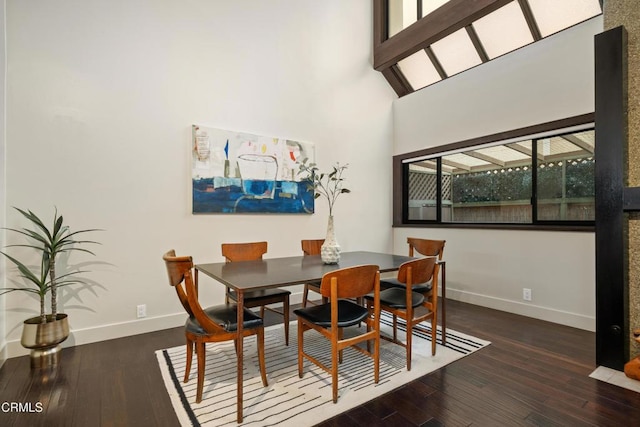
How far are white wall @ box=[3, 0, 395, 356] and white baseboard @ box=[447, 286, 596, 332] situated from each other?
2009 mm

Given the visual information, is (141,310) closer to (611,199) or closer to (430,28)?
(611,199)

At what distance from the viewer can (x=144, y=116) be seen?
2986 millimetres

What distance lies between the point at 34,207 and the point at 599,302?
4.40m

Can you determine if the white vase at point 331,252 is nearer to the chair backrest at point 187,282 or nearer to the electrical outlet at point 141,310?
the chair backrest at point 187,282

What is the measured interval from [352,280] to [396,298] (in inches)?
31.1

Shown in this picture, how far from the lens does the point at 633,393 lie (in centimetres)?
192

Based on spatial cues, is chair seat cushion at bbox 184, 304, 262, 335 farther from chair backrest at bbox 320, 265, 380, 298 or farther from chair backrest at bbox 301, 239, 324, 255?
chair backrest at bbox 301, 239, 324, 255

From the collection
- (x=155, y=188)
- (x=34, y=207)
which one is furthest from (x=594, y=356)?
(x=34, y=207)

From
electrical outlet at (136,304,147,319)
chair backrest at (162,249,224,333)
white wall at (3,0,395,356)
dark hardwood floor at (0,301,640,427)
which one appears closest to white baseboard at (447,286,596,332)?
dark hardwood floor at (0,301,640,427)

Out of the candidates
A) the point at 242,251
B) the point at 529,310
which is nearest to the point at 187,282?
the point at 242,251

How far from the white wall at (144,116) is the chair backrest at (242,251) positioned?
549 mm

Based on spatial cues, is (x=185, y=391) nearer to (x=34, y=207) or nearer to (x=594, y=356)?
(x=34, y=207)

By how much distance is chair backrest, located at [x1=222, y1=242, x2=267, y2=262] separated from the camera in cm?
290

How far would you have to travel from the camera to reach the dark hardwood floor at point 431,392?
1.69m
